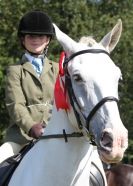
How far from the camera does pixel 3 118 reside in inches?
1102

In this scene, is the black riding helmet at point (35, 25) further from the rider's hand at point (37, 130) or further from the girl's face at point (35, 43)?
the rider's hand at point (37, 130)

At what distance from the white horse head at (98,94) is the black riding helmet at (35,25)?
54.3 inches

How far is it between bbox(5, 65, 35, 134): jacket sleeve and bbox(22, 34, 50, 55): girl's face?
0.30m

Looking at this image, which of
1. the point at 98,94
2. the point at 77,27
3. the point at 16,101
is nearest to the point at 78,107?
the point at 98,94

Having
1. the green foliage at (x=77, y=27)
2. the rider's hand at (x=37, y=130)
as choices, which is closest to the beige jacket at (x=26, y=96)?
the rider's hand at (x=37, y=130)

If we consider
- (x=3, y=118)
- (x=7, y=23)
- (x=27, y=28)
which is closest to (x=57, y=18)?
(x=7, y=23)

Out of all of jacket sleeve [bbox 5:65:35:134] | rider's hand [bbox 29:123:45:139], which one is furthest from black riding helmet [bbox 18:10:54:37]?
rider's hand [bbox 29:123:45:139]

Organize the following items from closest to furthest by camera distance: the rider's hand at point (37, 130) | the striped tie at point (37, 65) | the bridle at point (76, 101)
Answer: the bridle at point (76, 101) < the rider's hand at point (37, 130) < the striped tie at point (37, 65)

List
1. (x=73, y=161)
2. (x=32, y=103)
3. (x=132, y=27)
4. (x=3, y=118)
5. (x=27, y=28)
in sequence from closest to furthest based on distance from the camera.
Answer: (x=73, y=161)
(x=32, y=103)
(x=27, y=28)
(x=3, y=118)
(x=132, y=27)

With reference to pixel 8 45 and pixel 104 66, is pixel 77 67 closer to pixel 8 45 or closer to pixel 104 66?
Answer: pixel 104 66

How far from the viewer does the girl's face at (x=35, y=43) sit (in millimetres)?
6316

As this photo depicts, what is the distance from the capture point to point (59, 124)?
5141mm

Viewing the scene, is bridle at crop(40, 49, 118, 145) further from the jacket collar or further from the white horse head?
the jacket collar

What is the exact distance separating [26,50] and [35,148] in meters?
1.42
